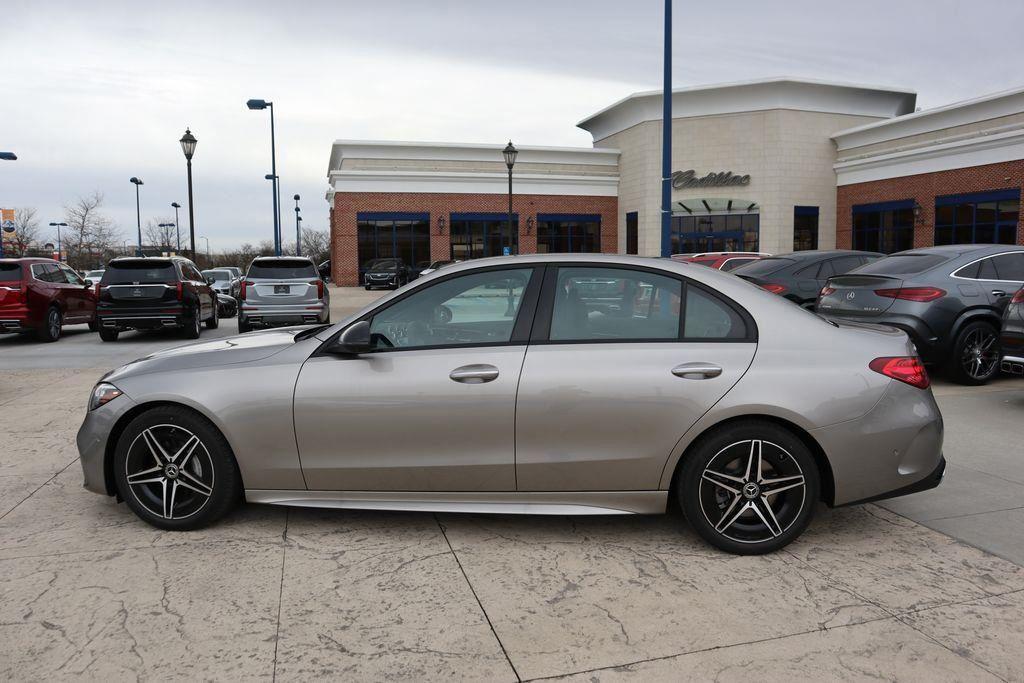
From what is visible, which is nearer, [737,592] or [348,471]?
[737,592]

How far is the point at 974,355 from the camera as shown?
8.92m

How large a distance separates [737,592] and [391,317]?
2.17 meters

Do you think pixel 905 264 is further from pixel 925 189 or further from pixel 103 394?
pixel 925 189

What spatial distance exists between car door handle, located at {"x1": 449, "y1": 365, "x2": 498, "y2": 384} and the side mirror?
1.52 ft

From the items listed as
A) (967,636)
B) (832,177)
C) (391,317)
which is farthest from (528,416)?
(832,177)

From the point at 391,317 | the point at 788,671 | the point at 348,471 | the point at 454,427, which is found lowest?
the point at 788,671

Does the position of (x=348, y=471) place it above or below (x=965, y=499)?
above

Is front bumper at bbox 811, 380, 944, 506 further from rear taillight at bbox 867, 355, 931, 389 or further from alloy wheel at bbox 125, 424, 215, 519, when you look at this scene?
alloy wheel at bbox 125, 424, 215, 519

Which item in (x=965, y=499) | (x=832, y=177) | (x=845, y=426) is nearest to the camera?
(x=845, y=426)

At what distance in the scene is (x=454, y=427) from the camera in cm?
396

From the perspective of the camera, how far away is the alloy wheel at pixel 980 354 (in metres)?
8.87

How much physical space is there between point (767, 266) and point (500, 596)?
10143mm

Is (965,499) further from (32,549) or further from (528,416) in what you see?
(32,549)

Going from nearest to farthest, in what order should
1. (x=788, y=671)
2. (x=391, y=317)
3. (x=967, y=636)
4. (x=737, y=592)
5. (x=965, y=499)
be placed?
1. (x=788, y=671)
2. (x=967, y=636)
3. (x=737, y=592)
4. (x=391, y=317)
5. (x=965, y=499)
